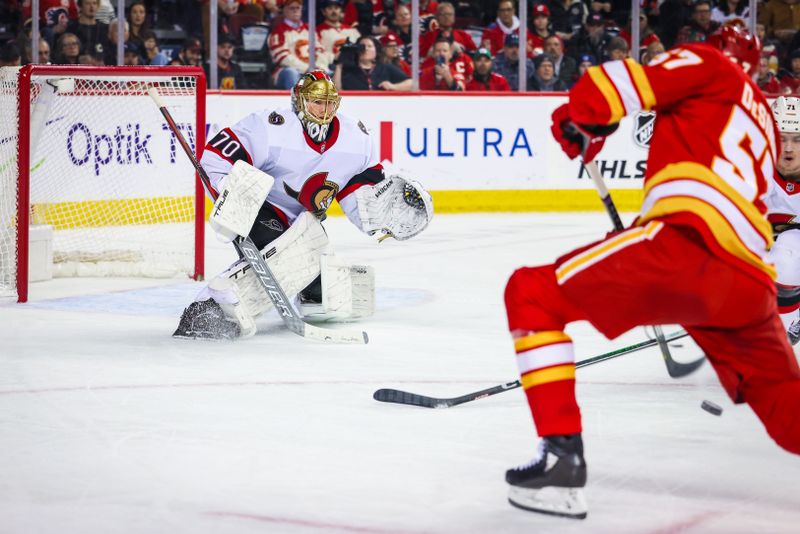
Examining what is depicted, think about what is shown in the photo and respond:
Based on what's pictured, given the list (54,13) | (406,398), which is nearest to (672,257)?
(406,398)

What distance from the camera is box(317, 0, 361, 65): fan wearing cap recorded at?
27.3 feet

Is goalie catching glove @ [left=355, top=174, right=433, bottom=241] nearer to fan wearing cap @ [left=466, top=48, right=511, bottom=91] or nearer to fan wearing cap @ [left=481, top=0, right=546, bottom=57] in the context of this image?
fan wearing cap @ [left=466, top=48, right=511, bottom=91]

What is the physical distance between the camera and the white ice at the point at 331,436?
2.40m

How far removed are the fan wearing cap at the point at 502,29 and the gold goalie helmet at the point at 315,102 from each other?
14.4ft

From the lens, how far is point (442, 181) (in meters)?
8.49

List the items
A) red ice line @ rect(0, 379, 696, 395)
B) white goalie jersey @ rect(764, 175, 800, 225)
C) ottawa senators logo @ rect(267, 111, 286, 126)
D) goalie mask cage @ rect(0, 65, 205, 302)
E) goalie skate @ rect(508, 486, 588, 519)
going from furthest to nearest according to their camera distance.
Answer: goalie mask cage @ rect(0, 65, 205, 302), ottawa senators logo @ rect(267, 111, 286, 126), white goalie jersey @ rect(764, 175, 800, 225), red ice line @ rect(0, 379, 696, 395), goalie skate @ rect(508, 486, 588, 519)

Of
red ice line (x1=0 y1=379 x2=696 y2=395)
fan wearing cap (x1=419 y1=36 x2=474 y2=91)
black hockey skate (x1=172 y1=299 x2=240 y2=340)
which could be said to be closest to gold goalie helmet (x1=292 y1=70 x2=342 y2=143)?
black hockey skate (x1=172 y1=299 x2=240 y2=340)

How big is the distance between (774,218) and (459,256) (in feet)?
9.16

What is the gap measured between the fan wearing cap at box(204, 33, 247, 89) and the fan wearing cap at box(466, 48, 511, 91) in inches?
61.4

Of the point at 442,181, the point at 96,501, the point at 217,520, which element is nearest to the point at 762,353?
the point at 217,520

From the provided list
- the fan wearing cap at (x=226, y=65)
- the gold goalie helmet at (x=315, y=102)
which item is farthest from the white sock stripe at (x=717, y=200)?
the fan wearing cap at (x=226, y=65)

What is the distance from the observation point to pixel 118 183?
661 cm

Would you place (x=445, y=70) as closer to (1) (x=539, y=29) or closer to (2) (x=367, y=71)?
(2) (x=367, y=71)

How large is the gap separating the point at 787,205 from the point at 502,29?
513 cm
